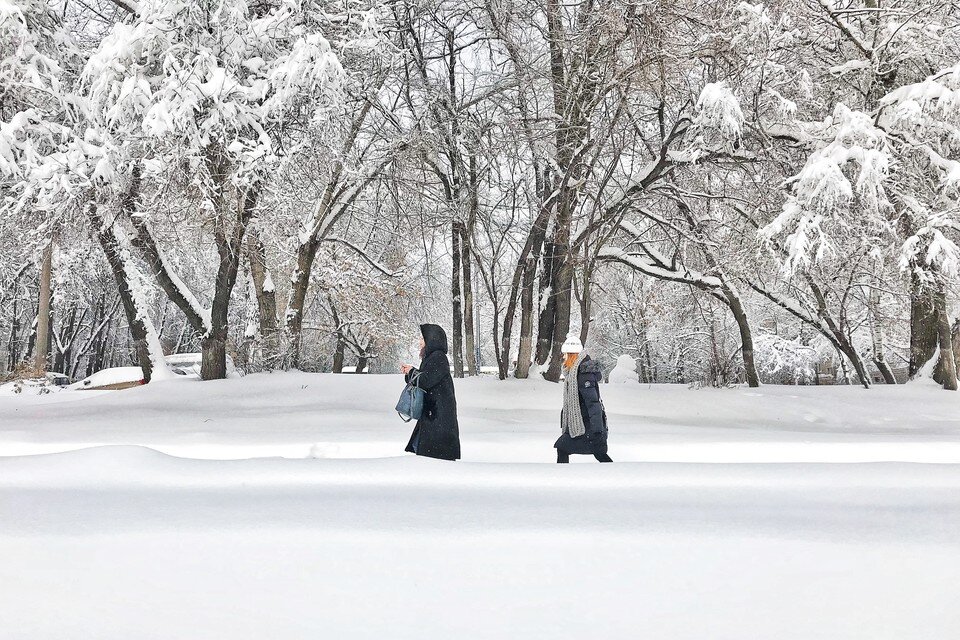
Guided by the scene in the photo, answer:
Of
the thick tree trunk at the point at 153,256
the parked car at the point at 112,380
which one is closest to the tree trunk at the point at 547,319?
the thick tree trunk at the point at 153,256

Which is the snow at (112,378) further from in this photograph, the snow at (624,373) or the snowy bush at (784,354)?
the snowy bush at (784,354)

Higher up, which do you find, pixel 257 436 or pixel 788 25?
pixel 788 25

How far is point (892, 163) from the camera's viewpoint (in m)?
11.7

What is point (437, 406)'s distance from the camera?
7.25 m

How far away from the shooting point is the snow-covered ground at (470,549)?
4.50 metres

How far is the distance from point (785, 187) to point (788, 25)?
2.54 metres

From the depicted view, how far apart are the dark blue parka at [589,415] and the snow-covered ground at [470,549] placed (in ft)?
4.01

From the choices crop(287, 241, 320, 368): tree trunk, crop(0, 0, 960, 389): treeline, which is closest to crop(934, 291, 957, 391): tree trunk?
crop(0, 0, 960, 389): treeline

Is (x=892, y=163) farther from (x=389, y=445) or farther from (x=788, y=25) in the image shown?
(x=389, y=445)

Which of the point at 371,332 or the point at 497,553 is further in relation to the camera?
the point at 371,332

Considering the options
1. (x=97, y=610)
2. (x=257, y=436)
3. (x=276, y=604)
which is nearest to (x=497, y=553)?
(x=276, y=604)

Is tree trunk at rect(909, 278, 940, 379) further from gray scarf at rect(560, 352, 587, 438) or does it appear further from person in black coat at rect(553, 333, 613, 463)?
gray scarf at rect(560, 352, 587, 438)

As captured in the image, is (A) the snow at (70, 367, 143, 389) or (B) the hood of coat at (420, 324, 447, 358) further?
(A) the snow at (70, 367, 143, 389)

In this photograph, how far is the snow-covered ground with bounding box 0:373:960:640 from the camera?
177 inches
